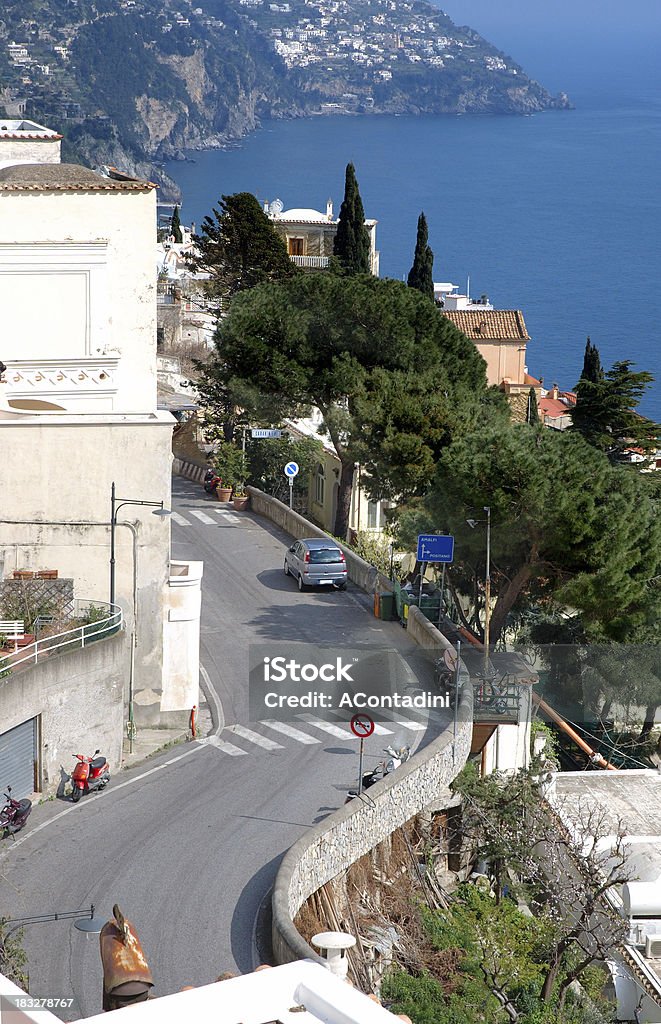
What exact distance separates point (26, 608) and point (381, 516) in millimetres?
22483

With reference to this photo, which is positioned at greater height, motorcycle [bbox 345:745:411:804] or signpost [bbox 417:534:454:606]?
signpost [bbox 417:534:454:606]

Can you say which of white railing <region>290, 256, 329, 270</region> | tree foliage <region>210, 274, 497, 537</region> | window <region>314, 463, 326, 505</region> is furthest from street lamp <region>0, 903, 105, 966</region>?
white railing <region>290, 256, 329, 270</region>

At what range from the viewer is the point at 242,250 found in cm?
4959

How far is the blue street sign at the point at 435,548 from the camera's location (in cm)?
2902

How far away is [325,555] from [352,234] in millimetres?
29949

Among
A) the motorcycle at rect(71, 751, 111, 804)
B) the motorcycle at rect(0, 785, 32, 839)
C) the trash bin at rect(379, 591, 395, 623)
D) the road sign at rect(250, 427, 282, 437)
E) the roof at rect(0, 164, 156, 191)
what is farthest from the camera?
the road sign at rect(250, 427, 282, 437)

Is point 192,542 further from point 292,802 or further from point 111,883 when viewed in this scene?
point 111,883

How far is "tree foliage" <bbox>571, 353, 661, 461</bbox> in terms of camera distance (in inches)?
1842

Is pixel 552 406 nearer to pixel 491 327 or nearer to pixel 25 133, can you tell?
pixel 491 327

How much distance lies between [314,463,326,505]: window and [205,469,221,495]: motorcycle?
3539 mm

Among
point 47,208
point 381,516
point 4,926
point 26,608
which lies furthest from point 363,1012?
point 381,516

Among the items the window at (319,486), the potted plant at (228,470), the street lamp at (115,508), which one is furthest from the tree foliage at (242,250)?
the street lamp at (115,508)

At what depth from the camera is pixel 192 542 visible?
37.4 m

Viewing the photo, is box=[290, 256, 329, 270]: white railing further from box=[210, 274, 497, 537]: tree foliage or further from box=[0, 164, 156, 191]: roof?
box=[0, 164, 156, 191]: roof
